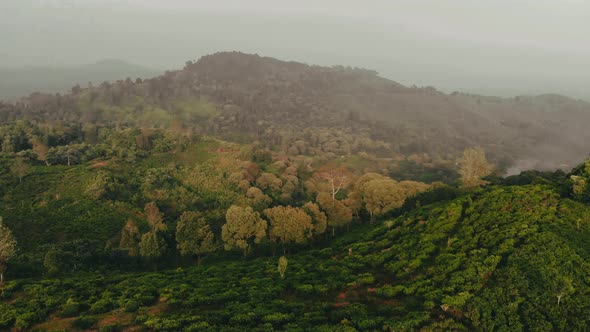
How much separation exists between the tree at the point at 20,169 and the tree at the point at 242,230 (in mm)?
59693

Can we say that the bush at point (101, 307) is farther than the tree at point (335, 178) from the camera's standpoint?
No

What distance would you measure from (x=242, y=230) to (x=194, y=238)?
803cm

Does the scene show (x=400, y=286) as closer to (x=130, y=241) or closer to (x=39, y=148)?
(x=130, y=241)

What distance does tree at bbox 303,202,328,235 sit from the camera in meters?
66.8

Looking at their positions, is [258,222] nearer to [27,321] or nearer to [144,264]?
[144,264]

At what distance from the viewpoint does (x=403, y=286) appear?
3788cm

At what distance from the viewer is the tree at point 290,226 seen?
6191cm

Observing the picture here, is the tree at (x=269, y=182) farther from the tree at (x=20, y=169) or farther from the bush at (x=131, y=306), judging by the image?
the bush at (x=131, y=306)

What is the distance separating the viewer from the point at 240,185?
101 meters

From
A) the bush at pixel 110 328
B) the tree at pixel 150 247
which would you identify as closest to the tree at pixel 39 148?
the tree at pixel 150 247

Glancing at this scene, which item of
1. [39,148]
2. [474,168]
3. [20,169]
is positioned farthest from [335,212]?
[39,148]

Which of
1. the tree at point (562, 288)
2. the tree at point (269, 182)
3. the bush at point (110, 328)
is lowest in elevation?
the tree at point (269, 182)

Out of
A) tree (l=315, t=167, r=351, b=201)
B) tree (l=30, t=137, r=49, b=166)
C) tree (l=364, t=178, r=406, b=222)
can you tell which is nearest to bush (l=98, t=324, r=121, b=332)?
tree (l=364, t=178, r=406, b=222)

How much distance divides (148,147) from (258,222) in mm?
80226
